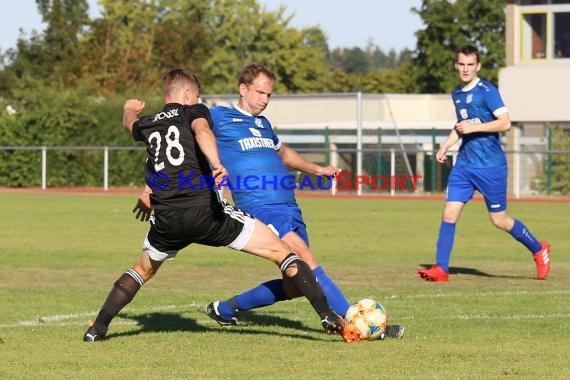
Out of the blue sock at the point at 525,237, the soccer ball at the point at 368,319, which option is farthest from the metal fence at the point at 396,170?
the soccer ball at the point at 368,319

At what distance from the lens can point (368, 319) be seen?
9.05m

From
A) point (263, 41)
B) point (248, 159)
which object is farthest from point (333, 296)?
point (263, 41)

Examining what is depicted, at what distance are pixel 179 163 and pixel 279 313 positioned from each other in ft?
8.08

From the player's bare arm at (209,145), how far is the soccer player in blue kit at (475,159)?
17.0 ft

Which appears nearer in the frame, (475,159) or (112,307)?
(112,307)

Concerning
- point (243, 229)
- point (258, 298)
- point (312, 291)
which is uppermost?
point (243, 229)

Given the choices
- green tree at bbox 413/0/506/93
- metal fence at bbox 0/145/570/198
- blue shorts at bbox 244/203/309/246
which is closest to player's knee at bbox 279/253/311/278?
blue shorts at bbox 244/203/309/246

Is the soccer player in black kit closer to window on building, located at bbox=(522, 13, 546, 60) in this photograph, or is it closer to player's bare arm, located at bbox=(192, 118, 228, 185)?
player's bare arm, located at bbox=(192, 118, 228, 185)

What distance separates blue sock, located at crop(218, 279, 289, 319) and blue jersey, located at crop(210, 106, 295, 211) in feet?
2.00

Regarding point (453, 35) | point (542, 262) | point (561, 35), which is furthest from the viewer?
point (453, 35)

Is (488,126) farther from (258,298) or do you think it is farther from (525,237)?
(258,298)

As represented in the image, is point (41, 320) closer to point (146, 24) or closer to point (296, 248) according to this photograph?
point (296, 248)

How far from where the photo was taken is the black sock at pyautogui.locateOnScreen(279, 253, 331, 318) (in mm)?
8906

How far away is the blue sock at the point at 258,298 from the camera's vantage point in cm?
962
